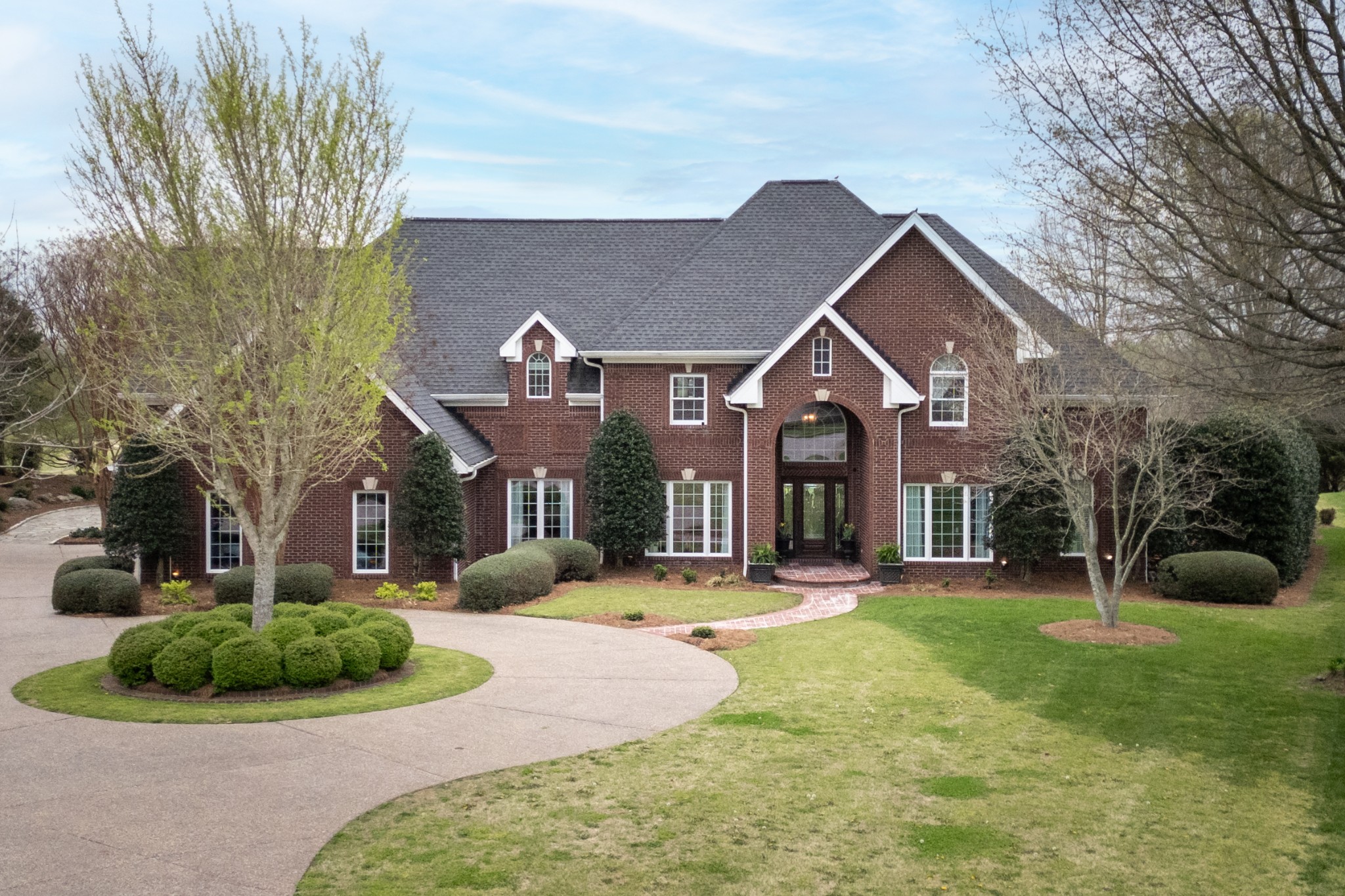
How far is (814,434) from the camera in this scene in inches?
1080

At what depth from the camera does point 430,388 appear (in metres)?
27.1

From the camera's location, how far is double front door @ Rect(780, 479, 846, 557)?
2770cm

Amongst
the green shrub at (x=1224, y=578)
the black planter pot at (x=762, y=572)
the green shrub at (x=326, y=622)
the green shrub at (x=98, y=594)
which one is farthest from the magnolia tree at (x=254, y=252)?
the green shrub at (x=1224, y=578)

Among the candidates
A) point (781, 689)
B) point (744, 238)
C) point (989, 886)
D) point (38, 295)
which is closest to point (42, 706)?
point (781, 689)

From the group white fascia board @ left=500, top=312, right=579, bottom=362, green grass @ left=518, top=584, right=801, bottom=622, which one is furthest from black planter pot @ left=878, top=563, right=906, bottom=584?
white fascia board @ left=500, top=312, right=579, bottom=362

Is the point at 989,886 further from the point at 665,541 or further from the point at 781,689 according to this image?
the point at 665,541

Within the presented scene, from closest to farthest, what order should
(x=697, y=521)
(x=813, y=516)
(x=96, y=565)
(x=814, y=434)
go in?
(x=96, y=565)
(x=697, y=521)
(x=814, y=434)
(x=813, y=516)

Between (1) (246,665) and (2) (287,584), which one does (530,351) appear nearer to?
(2) (287,584)

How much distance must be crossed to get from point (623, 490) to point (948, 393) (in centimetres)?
848

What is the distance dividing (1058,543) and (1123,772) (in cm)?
1416

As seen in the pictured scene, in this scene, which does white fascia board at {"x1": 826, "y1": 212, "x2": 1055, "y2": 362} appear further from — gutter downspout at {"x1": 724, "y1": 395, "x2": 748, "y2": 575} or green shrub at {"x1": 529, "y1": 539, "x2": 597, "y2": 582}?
green shrub at {"x1": 529, "y1": 539, "x2": 597, "y2": 582}

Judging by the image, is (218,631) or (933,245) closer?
(218,631)

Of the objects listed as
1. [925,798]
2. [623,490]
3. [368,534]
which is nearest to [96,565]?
[368,534]

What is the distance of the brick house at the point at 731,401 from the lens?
24.6m
